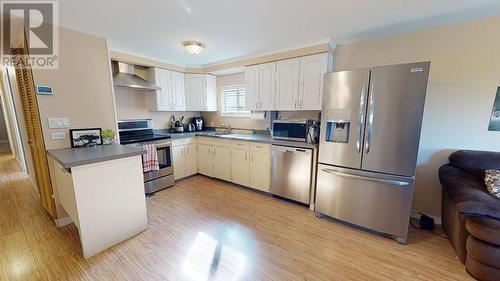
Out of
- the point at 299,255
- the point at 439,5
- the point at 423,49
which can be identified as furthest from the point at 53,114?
the point at 423,49

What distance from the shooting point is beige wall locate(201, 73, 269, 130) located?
12.8 ft

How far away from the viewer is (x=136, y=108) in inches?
146

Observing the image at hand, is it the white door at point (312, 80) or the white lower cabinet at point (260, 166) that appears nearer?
the white door at point (312, 80)

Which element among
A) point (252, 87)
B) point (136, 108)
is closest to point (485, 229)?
point (252, 87)

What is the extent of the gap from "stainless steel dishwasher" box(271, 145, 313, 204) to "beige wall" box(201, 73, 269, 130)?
101cm

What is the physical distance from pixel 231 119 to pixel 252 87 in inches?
42.4

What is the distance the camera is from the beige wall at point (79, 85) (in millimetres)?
2162

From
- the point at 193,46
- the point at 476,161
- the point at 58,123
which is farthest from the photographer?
the point at 193,46

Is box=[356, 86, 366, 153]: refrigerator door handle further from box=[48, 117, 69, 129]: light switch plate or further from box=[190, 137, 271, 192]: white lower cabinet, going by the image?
box=[48, 117, 69, 129]: light switch plate

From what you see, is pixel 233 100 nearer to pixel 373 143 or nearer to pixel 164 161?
pixel 164 161

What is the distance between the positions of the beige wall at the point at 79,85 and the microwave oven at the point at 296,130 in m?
2.41

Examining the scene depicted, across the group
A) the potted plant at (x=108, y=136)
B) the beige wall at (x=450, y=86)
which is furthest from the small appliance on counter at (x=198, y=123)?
the beige wall at (x=450, y=86)

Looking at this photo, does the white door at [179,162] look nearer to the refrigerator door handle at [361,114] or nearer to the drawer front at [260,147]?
the drawer front at [260,147]

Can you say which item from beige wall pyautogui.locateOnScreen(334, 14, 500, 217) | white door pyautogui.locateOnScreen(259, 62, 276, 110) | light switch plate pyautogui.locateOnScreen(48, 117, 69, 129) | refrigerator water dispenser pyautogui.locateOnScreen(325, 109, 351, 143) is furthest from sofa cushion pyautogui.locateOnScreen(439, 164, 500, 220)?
light switch plate pyautogui.locateOnScreen(48, 117, 69, 129)
